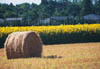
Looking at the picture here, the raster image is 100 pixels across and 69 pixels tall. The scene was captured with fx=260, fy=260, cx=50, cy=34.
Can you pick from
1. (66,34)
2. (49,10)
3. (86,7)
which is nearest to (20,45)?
(66,34)

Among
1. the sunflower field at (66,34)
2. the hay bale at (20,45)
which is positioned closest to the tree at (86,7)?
the sunflower field at (66,34)

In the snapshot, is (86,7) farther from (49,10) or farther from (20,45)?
(20,45)

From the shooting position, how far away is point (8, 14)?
67.7m

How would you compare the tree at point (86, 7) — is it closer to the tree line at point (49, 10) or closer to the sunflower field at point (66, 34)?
the tree line at point (49, 10)

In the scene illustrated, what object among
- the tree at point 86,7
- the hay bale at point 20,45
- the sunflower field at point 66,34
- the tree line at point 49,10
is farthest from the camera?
the tree at point 86,7

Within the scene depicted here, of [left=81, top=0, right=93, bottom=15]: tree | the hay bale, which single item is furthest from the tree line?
the hay bale

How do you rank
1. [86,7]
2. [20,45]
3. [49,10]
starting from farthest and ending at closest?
[86,7] < [49,10] < [20,45]

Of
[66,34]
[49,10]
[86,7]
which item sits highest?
[86,7]

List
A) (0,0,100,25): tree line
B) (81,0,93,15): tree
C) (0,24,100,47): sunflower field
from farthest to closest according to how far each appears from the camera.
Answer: (81,0,93,15): tree, (0,0,100,25): tree line, (0,24,100,47): sunflower field

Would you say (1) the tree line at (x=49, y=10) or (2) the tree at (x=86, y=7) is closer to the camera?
(1) the tree line at (x=49, y=10)

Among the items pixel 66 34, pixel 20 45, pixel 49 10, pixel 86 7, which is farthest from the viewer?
pixel 86 7

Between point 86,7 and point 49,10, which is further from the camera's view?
point 86,7

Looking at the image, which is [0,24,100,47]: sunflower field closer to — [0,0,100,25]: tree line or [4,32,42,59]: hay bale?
[4,32,42,59]: hay bale

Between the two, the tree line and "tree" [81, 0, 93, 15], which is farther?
"tree" [81, 0, 93, 15]
